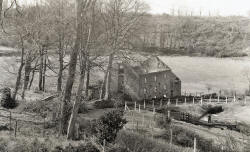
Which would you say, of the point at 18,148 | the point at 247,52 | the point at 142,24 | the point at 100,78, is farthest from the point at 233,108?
the point at 247,52

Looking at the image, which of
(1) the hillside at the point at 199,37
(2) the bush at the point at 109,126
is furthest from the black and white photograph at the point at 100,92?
(1) the hillside at the point at 199,37

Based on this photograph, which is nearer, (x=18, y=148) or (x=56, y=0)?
(x=18, y=148)

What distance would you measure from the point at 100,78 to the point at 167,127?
2816 cm

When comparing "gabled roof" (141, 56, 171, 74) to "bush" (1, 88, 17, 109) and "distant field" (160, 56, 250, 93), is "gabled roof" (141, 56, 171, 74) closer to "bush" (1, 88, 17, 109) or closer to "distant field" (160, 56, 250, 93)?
"distant field" (160, 56, 250, 93)

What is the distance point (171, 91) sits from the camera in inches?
2206

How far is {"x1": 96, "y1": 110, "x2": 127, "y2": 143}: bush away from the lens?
1780cm

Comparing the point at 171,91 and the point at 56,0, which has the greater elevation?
the point at 56,0

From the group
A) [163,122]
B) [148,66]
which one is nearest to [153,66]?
[148,66]

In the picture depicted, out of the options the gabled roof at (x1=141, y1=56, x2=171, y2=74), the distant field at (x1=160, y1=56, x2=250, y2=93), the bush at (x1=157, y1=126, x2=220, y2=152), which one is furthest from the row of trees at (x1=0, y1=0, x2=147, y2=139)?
the distant field at (x1=160, y1=56, x2=250, y2=93)

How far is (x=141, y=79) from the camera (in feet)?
163

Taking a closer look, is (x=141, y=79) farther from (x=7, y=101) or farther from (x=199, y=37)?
(x=199, y=37)

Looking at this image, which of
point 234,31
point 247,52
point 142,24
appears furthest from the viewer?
point 234,31

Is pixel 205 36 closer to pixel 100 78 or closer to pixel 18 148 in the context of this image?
pixel 100 78

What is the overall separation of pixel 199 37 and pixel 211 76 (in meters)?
78.7
